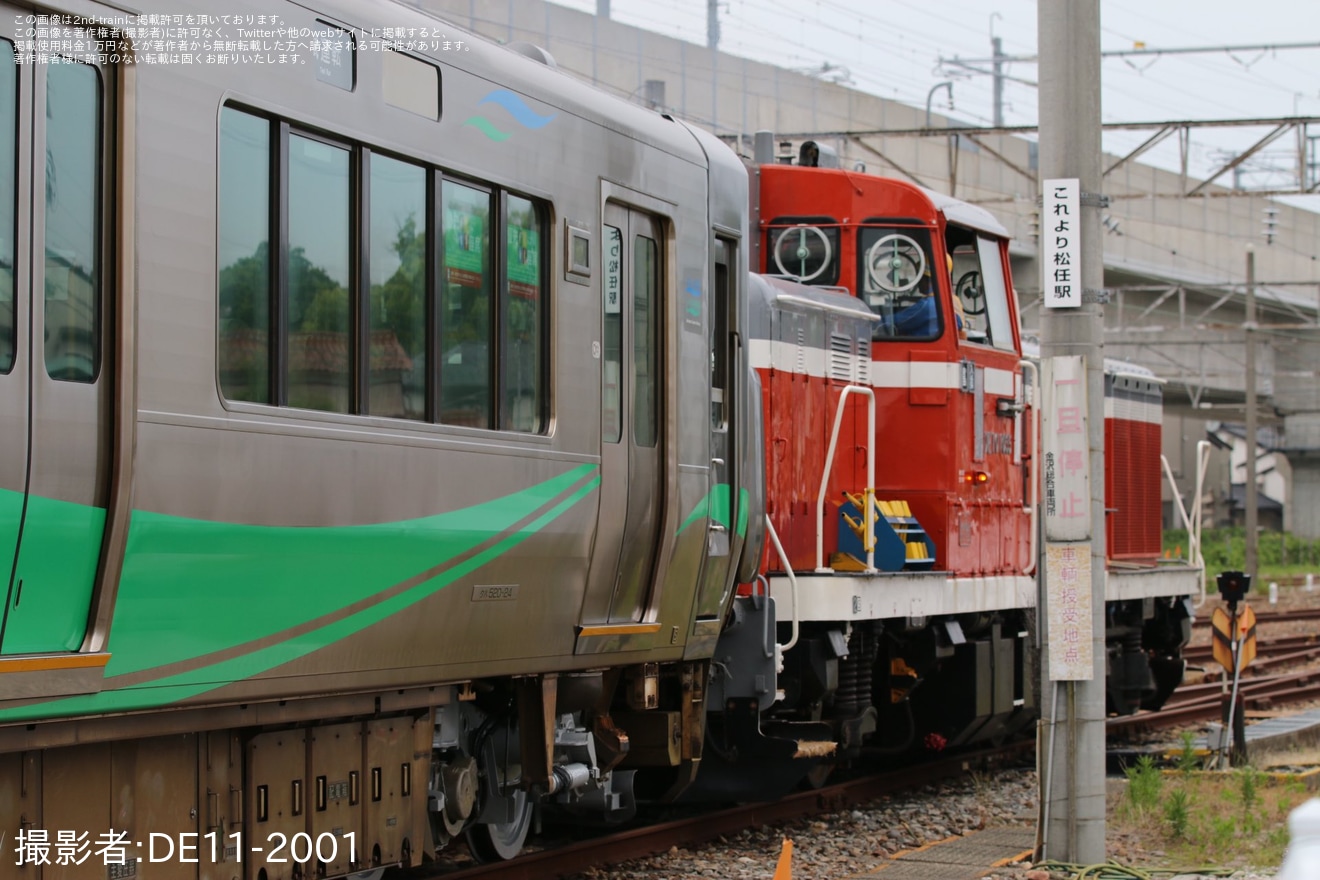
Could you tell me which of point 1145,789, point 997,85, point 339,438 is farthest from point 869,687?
point 997,85

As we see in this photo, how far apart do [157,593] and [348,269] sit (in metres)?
1.48

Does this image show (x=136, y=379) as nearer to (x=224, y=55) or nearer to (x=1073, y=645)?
(x=224, y=55)

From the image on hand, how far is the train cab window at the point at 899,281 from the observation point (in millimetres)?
11648

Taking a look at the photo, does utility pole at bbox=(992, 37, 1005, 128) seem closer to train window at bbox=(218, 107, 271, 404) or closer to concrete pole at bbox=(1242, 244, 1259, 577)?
concrete pole at bbox=(1242, 244, 1259, 577)

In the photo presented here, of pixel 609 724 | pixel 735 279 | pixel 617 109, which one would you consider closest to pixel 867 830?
pixel 609 724

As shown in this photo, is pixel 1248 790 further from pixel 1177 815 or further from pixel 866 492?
pixel 866 492

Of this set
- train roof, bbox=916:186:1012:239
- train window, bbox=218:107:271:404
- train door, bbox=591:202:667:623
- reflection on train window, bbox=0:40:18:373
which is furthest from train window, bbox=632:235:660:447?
train roof, bbox=916:186:1012:239

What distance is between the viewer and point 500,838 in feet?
26.3

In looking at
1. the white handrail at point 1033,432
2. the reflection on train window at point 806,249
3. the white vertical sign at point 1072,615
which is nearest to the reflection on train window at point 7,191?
the white vertical sign at point 1072,615

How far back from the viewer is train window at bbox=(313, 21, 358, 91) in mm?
5625

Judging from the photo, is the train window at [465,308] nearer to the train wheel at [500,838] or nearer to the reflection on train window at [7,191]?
the reflection on train window at [7,191]

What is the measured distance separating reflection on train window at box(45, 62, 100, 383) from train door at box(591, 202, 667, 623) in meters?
2.83

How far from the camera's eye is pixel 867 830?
10.4 meters

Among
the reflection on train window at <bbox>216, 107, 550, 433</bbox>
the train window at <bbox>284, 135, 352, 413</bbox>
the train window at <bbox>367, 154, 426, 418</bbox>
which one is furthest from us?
the train window at <bbox>367, 154, 426, 418</bbox>
